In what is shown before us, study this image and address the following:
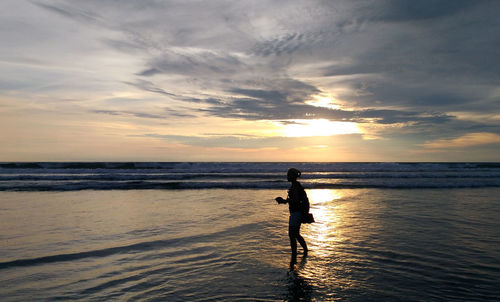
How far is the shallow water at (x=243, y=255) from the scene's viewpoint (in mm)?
5133

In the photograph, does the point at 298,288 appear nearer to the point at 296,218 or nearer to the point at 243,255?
the point at 296,218

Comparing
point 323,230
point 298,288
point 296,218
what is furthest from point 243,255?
point 323,230

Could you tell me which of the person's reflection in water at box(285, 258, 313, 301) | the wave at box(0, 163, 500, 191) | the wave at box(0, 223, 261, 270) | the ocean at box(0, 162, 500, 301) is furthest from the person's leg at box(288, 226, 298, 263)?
the wave at box(0, 163, 500, 191)

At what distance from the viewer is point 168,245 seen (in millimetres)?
7945

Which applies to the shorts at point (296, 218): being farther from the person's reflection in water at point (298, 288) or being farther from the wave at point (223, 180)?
the wave at point (223, 180)

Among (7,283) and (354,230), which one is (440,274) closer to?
(354,230)

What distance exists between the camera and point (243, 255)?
7.06 metres

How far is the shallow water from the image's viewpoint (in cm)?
513

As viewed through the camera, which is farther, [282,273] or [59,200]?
[59,200]

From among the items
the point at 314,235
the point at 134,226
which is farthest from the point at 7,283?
the point at 314,235

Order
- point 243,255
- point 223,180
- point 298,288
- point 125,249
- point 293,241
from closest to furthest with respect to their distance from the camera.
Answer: point 298,288
point 293,241
point 243,255
point 125,249
point 223,180

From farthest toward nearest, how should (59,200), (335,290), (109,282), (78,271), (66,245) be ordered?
(59,200) → (66,245) → (78,271) → (109,282) → (335,290)

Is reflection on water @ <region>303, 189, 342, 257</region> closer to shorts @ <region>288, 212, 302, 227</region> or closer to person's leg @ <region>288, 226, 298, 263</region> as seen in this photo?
person's leg @ <region>288, 226, 298, 263</region>

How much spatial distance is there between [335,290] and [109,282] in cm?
428
